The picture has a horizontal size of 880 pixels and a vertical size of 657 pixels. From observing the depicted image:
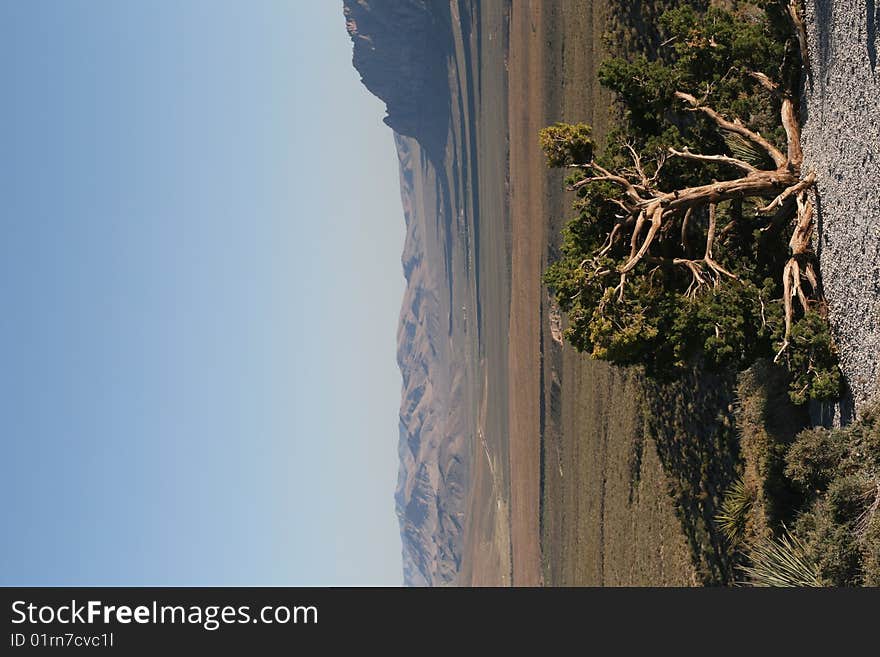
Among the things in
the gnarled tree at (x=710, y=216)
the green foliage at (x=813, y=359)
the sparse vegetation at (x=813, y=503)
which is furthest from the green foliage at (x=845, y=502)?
the gnarled tree at (x=710, y=216)

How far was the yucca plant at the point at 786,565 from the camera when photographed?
17319 millimetres

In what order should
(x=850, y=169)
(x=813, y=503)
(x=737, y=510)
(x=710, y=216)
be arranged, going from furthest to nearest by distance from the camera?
(x=737, y=510) < (x=710, y=216) < (x=813, y=503) < (x=850, y=169)

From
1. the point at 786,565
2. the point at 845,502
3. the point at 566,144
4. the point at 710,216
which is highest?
the point at 566,144

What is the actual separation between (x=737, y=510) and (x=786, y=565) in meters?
6.24

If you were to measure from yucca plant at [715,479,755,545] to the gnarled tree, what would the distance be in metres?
6.14

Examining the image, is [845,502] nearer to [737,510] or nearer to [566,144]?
[737,510]

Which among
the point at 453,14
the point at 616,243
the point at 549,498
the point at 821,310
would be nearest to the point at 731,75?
the point at 616,243

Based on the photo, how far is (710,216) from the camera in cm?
2119

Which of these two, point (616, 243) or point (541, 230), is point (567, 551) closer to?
point (541, 230)

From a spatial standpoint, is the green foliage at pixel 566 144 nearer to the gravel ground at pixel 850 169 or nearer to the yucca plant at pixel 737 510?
the gravel ground at pixel 850 169

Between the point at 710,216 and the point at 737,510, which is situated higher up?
the point at 710,216

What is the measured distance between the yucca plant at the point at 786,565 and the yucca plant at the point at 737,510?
10.6ft

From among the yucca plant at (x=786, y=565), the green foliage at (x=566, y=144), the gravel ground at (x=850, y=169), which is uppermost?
the green foliage at (x=566, y=144)

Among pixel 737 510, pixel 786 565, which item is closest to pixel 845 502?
pixel 786 565
